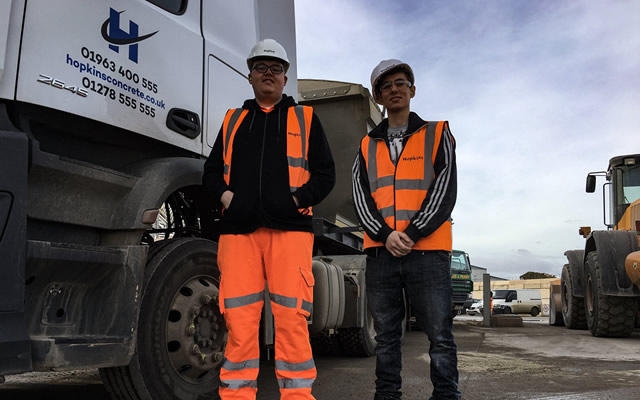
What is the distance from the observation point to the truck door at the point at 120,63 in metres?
2.56

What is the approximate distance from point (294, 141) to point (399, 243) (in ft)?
2.38

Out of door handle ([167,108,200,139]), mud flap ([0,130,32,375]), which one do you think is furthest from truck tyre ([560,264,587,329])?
mud flap ([0,130,32,375])

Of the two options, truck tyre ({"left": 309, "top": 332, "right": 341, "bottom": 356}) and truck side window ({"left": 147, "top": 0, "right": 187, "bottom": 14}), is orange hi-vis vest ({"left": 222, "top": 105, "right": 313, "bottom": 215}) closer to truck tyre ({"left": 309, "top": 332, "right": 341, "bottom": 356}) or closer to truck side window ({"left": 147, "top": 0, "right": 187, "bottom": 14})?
truck side window ({"left": 147, "top": 0, "right": 187, "bottom": 14})

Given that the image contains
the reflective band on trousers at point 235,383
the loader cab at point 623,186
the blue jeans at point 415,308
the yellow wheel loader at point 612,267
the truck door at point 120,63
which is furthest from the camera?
the loader cab at point 623,186

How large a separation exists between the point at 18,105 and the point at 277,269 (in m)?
1.30

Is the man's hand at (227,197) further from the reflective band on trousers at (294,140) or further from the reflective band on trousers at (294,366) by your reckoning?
the reflective band on trousers at (294,366)

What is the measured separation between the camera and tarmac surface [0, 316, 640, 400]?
4.15 m

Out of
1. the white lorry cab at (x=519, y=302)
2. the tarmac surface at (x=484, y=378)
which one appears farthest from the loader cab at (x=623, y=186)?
the white lorry cab at (x=519, y=302)

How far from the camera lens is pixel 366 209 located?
326 centimetres

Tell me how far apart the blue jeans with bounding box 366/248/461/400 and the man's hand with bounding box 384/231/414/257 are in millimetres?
90

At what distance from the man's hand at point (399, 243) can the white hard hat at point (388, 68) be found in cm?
86

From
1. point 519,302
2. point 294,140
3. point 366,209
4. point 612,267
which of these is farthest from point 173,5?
point 519,302

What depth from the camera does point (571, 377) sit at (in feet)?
16.3

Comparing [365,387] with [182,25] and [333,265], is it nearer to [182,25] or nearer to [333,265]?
[333,265]
